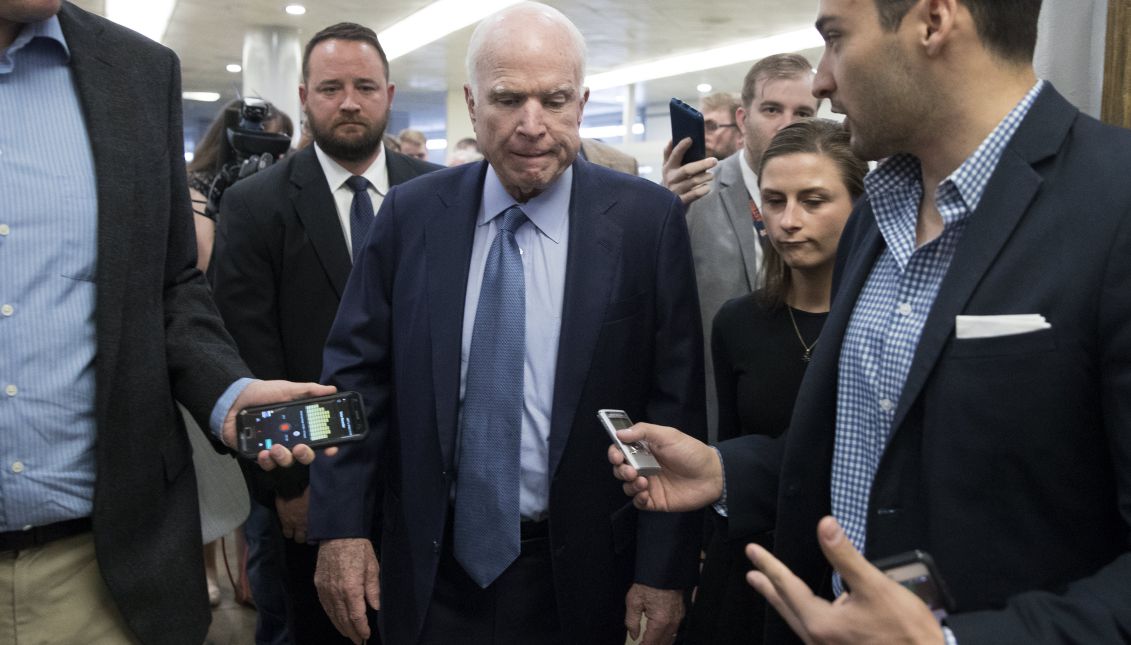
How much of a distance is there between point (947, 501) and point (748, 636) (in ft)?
3.70

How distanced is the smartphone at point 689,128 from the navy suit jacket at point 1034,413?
5.11ft

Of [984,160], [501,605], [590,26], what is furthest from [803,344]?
[590,26]

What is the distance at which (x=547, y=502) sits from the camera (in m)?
2.15

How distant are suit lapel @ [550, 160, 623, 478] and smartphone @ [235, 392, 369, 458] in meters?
0.41

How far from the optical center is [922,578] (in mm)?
1163

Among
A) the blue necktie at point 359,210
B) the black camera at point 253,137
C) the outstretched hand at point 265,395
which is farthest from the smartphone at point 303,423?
the black camera at point 253,137

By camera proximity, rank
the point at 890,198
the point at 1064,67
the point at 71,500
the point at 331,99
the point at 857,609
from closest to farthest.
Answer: the point at 857,609
the point at 890,198
the point at 71,500
the point at 1064,67
the point at 331,99

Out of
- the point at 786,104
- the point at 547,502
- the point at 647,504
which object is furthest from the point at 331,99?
the point at 647,504

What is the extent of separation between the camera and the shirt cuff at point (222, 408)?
188 cm

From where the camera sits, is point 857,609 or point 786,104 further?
point 786,104

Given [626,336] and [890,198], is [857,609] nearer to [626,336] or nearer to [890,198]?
[890,198]

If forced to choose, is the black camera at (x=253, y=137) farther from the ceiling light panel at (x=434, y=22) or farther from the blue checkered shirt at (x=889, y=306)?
the ceiling light panel at (x=434, y=22)

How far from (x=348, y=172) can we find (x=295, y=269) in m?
0.40

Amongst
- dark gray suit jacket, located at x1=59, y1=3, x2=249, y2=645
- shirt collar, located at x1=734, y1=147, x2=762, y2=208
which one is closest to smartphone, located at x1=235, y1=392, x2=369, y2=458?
dark gray suit jacket, located at x1=59, y1=3, x2=249, y2=645
